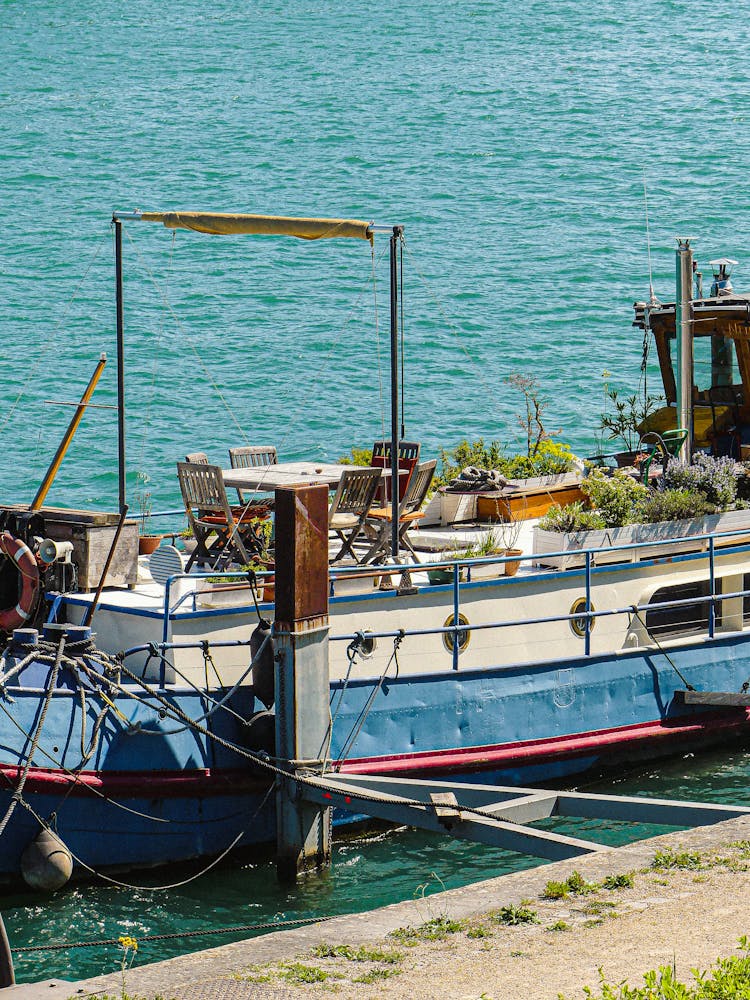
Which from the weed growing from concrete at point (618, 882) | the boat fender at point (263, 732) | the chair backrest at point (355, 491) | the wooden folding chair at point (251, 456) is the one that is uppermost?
the wooden folding chair at point (251, 456)

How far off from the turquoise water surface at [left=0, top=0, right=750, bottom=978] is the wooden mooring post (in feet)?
16.5

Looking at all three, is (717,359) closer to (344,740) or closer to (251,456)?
(251,456)

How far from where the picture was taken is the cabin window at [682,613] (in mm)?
15156

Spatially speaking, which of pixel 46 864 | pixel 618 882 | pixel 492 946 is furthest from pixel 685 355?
pixel 492 946

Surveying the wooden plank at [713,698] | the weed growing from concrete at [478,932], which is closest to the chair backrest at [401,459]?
the wooden plank at [713,698]

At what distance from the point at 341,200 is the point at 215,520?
3332cm

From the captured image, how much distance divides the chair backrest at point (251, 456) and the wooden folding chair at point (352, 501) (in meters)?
1.60

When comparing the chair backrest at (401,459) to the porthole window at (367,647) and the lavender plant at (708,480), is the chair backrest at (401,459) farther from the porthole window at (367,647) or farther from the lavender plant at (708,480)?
the lavender plant at (708,480)

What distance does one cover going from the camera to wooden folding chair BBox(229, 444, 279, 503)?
1515 centimetres

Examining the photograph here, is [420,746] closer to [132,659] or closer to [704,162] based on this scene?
[132,659]

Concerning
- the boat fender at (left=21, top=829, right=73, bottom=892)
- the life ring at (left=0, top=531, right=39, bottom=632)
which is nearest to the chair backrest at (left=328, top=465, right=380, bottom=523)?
the life ring at (left=0, top=531, right=39, bottom=632)

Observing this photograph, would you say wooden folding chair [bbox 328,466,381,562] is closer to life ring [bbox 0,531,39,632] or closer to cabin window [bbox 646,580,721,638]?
life ring [bbox 0,531,39,632]

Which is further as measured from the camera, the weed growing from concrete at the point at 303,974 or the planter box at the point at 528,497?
the planter box at the point at 528,497

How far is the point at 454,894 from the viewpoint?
7875 mm
